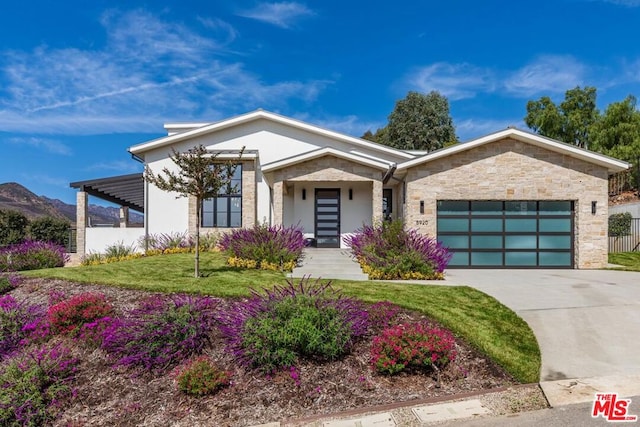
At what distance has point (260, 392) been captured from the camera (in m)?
4.91

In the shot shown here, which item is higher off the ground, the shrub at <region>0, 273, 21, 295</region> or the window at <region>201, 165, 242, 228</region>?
the window at <region>201, 165, 242, 228</region>

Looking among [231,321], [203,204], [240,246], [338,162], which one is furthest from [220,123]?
[231,321]

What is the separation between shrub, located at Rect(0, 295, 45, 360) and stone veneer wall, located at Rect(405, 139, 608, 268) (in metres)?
10.5

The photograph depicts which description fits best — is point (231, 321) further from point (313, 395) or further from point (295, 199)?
point (295, 199)

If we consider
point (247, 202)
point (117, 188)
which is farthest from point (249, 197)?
point (117, 188)

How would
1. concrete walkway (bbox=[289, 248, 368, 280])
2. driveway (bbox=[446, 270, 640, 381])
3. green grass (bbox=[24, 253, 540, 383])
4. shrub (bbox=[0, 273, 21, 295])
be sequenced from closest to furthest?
driveway (bbox=[446, 270, 640, 381]) → green grass (bbox=[24, 253, 540, 383]) → shrub (bbox=[0, 273, 21, 295]) → concrete walkway (bbox=[289, 248, 368, 280])

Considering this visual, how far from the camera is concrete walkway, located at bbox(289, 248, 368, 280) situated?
11.0 m

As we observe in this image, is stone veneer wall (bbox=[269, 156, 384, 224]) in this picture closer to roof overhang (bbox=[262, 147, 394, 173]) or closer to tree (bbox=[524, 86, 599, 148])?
roof overhang (bbox=[262, 147, 394, 173])

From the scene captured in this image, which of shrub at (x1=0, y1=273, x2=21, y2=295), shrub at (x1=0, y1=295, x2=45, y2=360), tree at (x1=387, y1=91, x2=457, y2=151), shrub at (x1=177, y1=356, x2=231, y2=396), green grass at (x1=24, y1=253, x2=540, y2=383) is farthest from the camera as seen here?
tree at (x1=387, y1=91, x2=457, y2=151)

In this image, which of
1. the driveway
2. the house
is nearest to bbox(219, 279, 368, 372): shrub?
the driveway

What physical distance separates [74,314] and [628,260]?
18474mm

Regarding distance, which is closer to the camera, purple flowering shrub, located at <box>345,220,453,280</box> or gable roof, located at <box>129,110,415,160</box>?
purple flowering shrub, located at <box>345,220,453,280</box>

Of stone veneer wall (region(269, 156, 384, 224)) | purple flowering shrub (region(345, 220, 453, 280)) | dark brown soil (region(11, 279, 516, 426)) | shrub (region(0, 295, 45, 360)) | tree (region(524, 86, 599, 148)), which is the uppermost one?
tree (region(524, 86, 599, 148))

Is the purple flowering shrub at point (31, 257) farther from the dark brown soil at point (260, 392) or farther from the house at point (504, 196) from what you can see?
the dark brown soil at point (260, 392)
